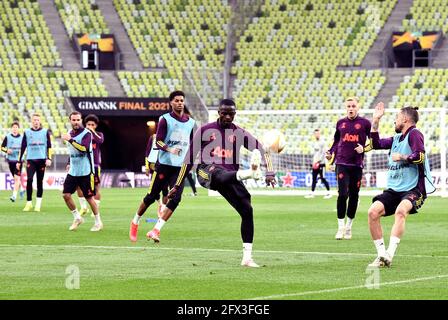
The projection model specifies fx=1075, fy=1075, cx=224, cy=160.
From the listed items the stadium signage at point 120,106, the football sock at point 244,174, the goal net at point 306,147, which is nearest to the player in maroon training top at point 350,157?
the football sock at point 244,174

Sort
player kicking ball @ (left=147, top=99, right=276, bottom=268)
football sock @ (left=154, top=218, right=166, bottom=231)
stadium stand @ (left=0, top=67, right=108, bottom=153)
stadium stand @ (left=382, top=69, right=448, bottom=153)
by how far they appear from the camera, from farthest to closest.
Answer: stadium stand @ (left=0, top=67, right=108, bottom=153) → stadium stand @ (left=382, top=69, right=448, bottom=153) → football sock @ (left=154, top=218, right=166, bottom=231) → player kicking ball @ (left=147, top=99, right=276, bottom=268)

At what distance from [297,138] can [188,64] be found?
11.3 meters

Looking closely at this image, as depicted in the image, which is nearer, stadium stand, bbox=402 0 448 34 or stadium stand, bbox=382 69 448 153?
stadium stand, bbox=382 69 448 153

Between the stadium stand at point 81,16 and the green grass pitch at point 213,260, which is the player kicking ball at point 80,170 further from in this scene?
the stadium stand at point 81,16

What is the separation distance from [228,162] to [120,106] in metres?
40.7

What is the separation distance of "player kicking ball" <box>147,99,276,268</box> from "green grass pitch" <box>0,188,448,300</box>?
2.24 feet

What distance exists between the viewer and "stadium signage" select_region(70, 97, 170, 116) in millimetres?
55562

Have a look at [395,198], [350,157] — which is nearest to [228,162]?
[395,198]

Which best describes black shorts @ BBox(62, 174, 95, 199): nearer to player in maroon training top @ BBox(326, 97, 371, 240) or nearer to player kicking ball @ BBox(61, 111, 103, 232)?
player kicking ball @ BBox(61, 111, 103, 232)

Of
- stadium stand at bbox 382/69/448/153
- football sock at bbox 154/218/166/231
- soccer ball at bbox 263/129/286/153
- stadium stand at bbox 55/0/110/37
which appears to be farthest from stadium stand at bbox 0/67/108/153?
soccer ball at bbox 263/129/286/153

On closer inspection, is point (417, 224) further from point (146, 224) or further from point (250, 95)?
point (250, 95)

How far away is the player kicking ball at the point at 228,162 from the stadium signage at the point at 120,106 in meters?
40.3

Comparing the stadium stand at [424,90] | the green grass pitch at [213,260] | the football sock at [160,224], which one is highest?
the stadium stand at [424,90]

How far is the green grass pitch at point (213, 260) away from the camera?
12.2 meters
